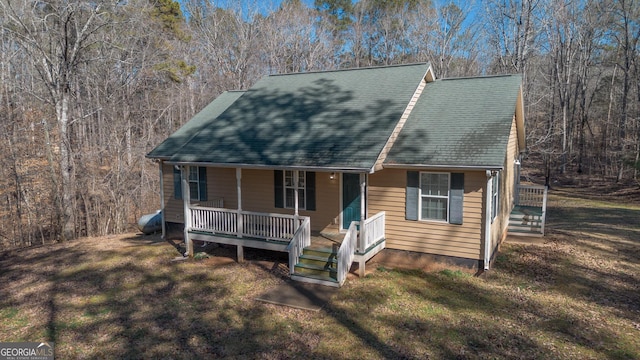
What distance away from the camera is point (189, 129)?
588 inches

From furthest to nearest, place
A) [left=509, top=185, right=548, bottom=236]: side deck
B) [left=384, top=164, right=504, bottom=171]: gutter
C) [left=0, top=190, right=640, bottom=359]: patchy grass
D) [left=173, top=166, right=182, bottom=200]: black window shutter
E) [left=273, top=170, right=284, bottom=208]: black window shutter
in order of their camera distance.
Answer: [left=173, top=166, right=182, bottom=200]: black window shutter, [left=509, top=185, right=548, bottom=236]: side deck, [left=273, top=170, right=284, bottom=208]: black window shutter, [left=384, top=164, right=504, bottom=171]: gutter, [left=0, top=190, right=640, bottom=359]: patchy grass

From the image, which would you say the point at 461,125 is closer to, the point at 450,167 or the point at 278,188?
the point at 450,167

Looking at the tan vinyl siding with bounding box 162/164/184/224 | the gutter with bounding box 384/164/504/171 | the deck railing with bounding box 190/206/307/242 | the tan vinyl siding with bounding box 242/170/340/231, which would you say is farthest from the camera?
the tan vinyl siding with bounding box 162/164/184/224

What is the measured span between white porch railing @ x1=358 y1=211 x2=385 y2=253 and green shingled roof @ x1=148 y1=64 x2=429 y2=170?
153 centimetres

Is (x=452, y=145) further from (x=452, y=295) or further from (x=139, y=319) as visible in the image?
(x=139, y=319)

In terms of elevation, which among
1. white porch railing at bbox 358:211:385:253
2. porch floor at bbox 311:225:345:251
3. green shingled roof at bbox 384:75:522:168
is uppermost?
green shingled roof at bbox 384:75:522:168

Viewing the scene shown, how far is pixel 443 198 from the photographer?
9898mm

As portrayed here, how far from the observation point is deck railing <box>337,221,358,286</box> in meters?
8.98

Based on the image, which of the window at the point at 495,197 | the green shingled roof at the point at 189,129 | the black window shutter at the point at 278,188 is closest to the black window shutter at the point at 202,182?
the green shingled roof at the point at 189,129

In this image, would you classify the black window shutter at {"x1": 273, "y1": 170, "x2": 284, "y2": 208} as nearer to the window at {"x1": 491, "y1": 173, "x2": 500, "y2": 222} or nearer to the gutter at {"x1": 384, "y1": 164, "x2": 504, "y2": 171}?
A: the gutter at {"x1": 384, "y1": 164, "x2": 504, "y2": 171}

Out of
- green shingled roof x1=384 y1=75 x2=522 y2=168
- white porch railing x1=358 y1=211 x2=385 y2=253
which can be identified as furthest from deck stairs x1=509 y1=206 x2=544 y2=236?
white porch railing x1=358 y1=211 x2=385 y2=253

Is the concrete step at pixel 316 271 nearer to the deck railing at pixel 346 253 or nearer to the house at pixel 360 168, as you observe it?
the house at pixel 360 168

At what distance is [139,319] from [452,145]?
813 cm

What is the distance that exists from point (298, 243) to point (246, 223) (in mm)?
1925
